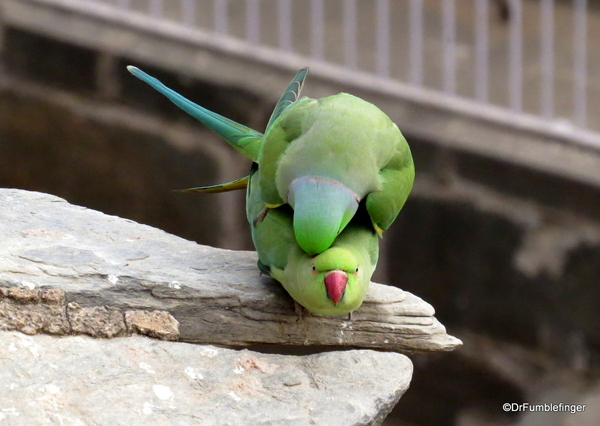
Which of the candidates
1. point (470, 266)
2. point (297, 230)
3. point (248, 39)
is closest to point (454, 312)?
point (470, 266)

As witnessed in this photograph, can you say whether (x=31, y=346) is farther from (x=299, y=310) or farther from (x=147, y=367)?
(x=299, y=310)

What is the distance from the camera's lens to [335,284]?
8.52 ft

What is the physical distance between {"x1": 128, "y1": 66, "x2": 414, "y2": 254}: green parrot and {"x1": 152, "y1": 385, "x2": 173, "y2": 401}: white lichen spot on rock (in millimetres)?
582

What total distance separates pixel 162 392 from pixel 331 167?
866mm

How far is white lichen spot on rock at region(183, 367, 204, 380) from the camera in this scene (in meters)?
2.64

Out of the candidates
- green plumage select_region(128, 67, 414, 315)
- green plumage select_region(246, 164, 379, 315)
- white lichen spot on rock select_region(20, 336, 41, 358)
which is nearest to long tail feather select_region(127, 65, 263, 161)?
green plumage select_region(128, 67, 414, 315)

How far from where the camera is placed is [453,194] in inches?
219

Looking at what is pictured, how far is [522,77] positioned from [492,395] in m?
2.10

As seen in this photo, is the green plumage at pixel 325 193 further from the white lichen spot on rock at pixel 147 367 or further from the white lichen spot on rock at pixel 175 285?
the white lichen spot on rock at pixel 147 367

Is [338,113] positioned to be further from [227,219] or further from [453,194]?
[227,219]

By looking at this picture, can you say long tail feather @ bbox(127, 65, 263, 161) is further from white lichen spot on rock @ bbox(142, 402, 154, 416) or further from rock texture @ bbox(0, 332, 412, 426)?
white lichen spot on rock @ bbox(142, 402, 154, 416)

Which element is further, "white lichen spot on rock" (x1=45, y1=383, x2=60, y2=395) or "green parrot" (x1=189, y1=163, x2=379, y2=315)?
"green parrot" (x1=189, y1=163, x2=379, y2=315)

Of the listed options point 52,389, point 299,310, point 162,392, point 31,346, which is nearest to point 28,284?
point 31,346

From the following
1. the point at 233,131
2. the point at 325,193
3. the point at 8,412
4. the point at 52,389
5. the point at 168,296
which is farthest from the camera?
the point at 233,131
